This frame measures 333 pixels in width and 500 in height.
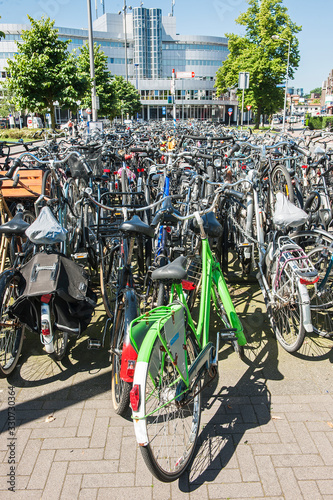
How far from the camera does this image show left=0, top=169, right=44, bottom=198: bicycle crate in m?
5.20

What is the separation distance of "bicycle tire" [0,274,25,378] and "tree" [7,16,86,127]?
1454 centimetres

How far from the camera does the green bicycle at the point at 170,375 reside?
6.33ft

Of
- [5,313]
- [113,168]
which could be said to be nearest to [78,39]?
[113,168]

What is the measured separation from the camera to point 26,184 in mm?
5871

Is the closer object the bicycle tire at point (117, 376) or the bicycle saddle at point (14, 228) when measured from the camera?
the bicycle tire at point (117, 376)

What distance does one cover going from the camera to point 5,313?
122 inches

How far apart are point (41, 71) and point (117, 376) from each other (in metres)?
16.1

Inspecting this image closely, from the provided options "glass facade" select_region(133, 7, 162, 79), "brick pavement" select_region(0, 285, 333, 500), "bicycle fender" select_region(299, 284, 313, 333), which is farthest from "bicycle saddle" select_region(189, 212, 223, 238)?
"glass facade" select_region(133, 7, 162, 79)

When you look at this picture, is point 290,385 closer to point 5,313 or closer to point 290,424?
point 290,424

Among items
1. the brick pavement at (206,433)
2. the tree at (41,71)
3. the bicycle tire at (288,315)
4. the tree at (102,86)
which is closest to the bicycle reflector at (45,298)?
the brick pavement at (206,433)

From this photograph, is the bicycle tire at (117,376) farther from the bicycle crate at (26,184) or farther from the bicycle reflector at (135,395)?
the bicycle crate at (26,184)

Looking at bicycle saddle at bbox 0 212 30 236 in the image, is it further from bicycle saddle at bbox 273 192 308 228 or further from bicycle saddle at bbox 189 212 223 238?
bicycle saddle at bbox 273 192 308 228

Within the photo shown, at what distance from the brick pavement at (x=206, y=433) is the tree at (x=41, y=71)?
49.3 feet

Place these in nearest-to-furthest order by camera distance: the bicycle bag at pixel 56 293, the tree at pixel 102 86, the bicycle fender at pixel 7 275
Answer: the bicycle bag at pixel 56 293, the bicycle fender at pixel 7 275, the tree at pixel 102 86
